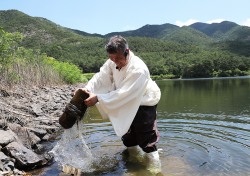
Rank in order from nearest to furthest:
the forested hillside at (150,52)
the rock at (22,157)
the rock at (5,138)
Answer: the rock at (22,157) → the rock at (5,138) → the forested hillside at (150,52)

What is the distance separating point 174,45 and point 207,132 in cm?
14483

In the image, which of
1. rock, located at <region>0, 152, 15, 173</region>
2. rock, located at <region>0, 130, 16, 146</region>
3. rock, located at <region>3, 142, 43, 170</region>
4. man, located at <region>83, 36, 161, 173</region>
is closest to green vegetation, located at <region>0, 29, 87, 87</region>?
rock, located at <region>0, 130, 16, 146</region>

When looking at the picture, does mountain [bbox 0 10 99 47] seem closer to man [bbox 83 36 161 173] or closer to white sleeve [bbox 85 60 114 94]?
white sleeve [bbox 85 60 114 94]

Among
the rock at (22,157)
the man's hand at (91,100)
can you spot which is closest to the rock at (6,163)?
the rock at (22,157)

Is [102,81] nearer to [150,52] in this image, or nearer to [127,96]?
[127,96]

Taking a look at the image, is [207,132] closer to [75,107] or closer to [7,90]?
[75,107]

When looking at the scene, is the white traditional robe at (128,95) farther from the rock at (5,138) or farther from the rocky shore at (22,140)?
the rock at (5,138)

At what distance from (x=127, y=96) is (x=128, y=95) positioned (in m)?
0.02

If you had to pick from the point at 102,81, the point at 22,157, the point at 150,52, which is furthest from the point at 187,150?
the point at 150,52

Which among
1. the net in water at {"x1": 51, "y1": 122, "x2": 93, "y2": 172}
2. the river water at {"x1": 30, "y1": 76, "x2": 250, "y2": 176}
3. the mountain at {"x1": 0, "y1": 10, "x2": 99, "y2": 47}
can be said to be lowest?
the river water at {"x1": 30, "y1": 76, "x2": 250, "y2": 176}

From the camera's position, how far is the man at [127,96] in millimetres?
5195

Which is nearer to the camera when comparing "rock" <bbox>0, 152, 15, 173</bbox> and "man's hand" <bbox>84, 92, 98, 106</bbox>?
"man's hand" <bbox>84, 92, 98, 106</bbox>

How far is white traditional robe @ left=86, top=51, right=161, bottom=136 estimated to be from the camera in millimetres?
5203

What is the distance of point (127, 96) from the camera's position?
5.20m
